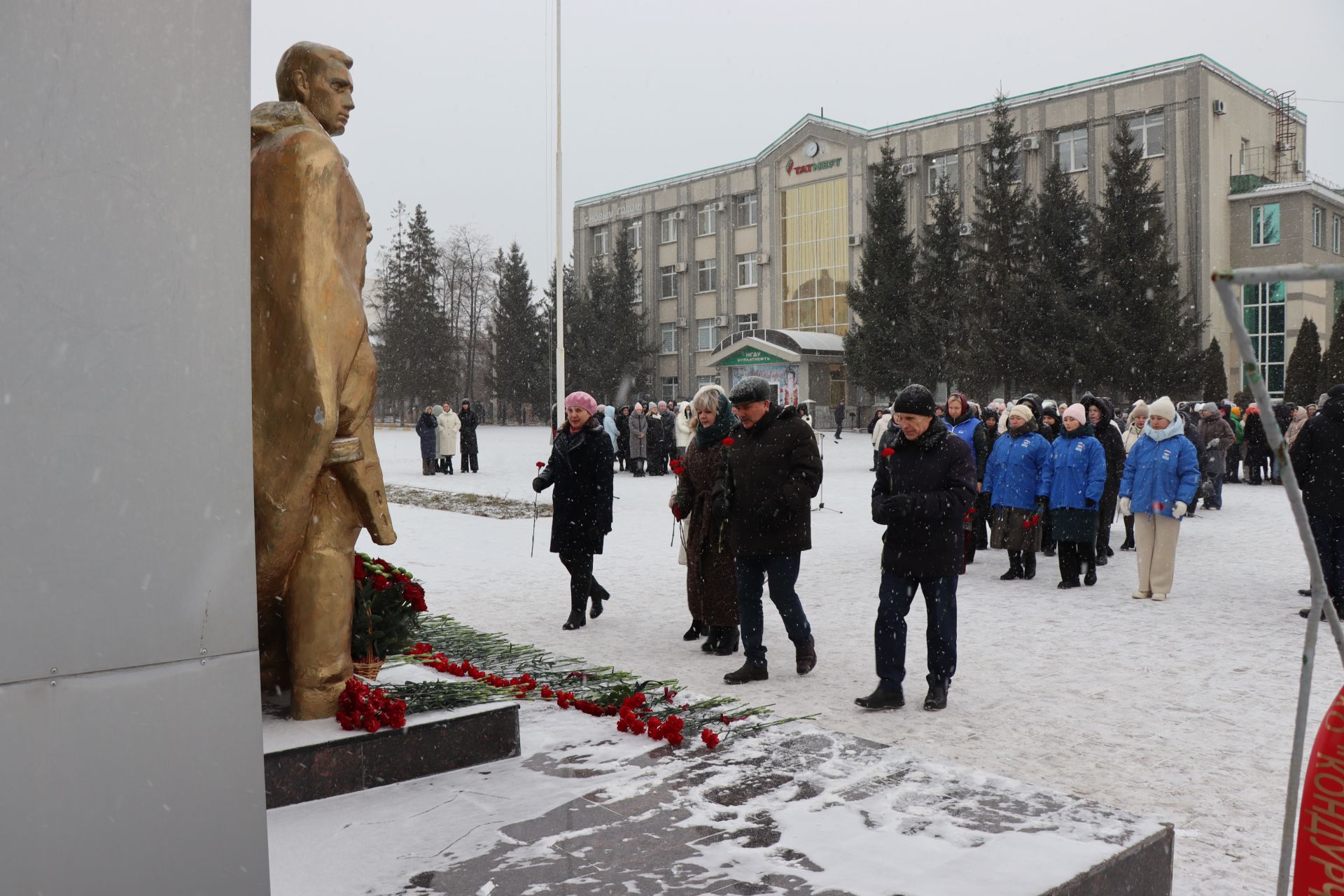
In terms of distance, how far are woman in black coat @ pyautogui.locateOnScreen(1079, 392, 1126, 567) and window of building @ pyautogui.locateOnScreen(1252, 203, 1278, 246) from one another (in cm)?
3123

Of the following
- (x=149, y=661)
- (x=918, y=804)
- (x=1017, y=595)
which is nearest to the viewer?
(x=149, y=661)

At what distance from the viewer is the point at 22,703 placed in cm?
184

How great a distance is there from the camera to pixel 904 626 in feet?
19.2

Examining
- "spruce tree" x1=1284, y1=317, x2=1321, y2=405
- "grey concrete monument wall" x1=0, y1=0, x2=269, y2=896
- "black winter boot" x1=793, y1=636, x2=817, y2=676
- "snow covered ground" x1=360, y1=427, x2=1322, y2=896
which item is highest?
"spruce tree" x1=1284, y1=317, x2=1321, y2=405

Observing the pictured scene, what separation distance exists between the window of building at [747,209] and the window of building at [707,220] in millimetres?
1286

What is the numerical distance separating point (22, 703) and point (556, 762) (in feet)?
8.54

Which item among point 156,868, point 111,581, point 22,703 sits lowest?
point 156,868

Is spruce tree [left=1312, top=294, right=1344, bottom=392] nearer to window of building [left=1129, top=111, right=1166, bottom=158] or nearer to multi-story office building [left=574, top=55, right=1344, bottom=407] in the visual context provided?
multi-story office building [left=574, top=55, right=1344, bottom=407]

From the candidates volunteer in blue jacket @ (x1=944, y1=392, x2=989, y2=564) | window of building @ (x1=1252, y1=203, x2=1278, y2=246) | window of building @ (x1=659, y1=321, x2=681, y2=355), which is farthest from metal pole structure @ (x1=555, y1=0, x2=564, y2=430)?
window of building @ (x1=659, y1=321, x2=681, y2=355)

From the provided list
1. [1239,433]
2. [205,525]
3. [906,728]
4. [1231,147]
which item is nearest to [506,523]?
[906,728]

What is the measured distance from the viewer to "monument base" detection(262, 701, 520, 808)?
3.71 meters

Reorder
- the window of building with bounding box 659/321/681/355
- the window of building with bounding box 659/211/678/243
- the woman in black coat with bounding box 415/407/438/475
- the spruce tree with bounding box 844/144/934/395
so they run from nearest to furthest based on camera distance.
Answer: the woman in black coat with bounding box 415/407/438/475, the spruce tree with bounding box 844/144/934/395, the window of building with bounding box 659/211/678/243, the window of building with bounding box 659/321/681/355

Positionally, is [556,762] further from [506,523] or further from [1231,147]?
[1231,147]

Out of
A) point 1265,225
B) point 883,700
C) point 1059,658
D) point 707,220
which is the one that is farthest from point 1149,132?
point 883,700
